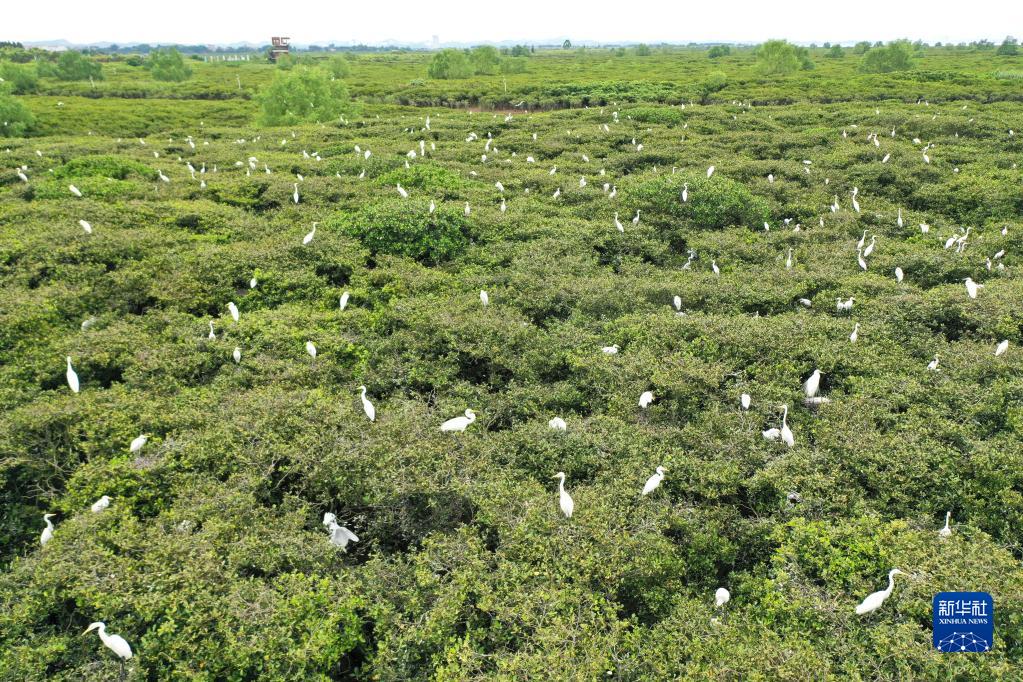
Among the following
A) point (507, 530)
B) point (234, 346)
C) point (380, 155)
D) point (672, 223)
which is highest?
point (380, 155)

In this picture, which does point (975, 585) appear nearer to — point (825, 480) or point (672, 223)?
point (825, 480)

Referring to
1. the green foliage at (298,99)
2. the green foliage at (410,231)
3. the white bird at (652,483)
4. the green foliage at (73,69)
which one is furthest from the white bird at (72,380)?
the green foliage at (73,69)

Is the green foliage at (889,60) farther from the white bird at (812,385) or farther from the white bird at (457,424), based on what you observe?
the white bird at (457,424)

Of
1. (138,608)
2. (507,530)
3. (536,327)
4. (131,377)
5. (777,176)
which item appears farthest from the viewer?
(777,176)

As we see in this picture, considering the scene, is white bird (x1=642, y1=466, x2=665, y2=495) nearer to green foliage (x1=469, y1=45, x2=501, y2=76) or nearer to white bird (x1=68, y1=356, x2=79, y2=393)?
white bird (x1=68, y1=356, x2=79, y2=393)

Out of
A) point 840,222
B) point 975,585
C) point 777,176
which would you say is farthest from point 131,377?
point 777,176

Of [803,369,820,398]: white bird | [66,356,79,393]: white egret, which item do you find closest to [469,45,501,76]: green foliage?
[66,356,79,393]: white egret
